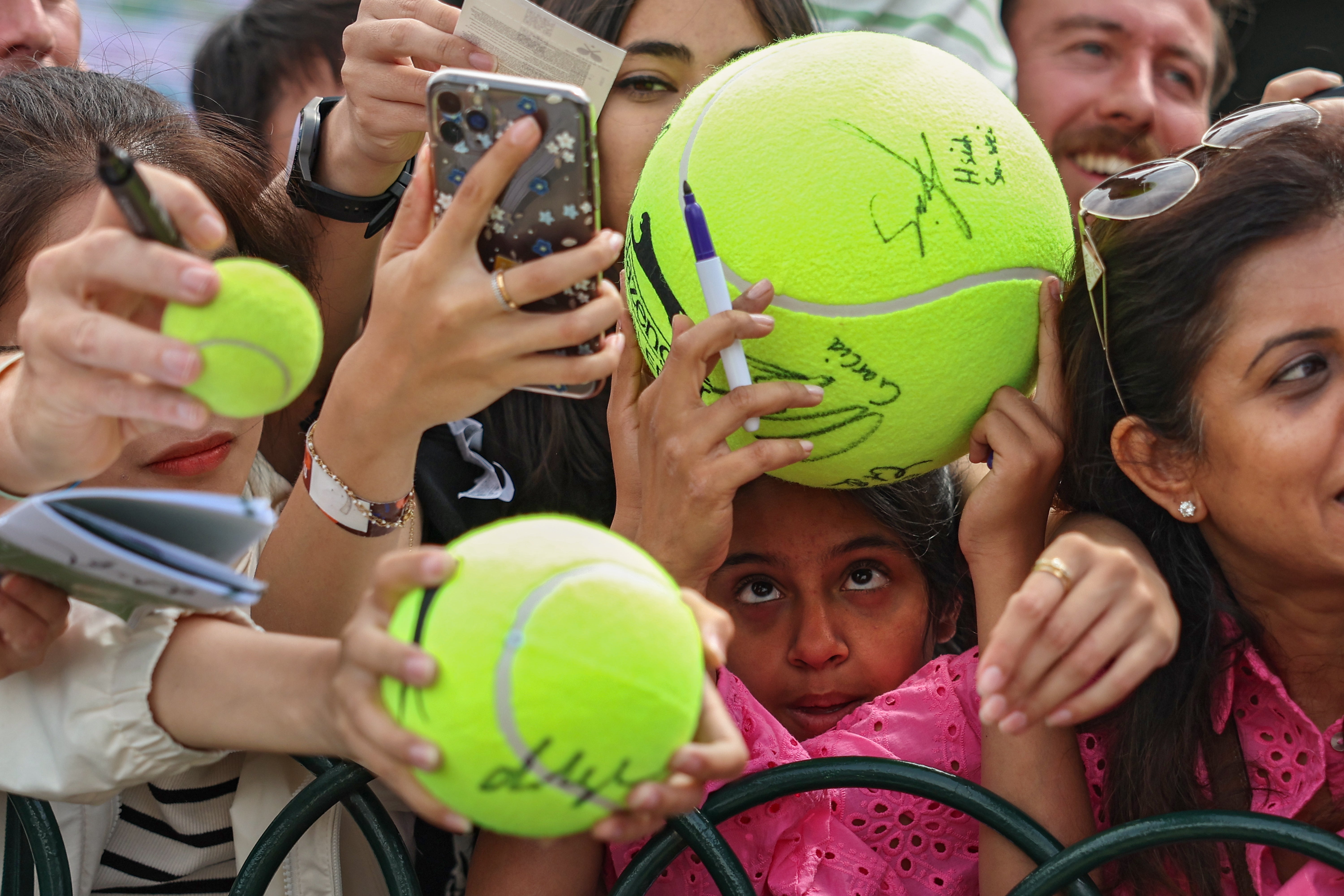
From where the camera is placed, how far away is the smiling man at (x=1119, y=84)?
2850 mm

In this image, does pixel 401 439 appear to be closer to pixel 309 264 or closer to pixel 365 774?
pixel 365 774

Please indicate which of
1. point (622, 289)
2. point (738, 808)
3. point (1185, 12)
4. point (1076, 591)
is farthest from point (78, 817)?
point (1185, 12)

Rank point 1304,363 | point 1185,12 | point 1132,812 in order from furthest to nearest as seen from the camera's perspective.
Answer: point 1185,12 < point 1132,812 < point 1304,363

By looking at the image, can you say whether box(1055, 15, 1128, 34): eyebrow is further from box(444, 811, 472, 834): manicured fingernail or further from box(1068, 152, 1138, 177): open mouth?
box(444, 811, 472, 834): manicured fingernail

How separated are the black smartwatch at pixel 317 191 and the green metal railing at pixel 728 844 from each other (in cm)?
105

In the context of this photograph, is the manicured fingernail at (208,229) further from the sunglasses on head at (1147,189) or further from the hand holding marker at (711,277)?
the sunglasses on head at (1147,189)

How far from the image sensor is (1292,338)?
1.37 meters

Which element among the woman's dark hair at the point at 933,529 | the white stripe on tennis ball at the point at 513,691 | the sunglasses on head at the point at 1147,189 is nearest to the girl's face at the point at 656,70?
the woman's dark hair at the point at 933,529

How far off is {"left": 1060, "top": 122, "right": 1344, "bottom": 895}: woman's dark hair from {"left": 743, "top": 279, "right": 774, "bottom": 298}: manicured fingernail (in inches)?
18.4

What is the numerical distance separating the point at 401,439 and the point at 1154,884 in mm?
1079

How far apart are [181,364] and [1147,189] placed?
117cm

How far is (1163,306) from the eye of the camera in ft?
4.97

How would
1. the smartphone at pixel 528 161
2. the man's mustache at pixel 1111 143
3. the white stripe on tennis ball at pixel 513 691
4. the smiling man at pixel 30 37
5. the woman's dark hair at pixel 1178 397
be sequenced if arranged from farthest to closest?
the man's mustache at pixel 1111 143 < the smiling man at pixel 30 37 < the woman's dark hair at pixel 1178 397 < the smartphone at pixel 528 161 < the white stripe on tennis ball at pixel 513 691

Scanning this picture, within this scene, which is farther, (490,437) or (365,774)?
(490,437)
